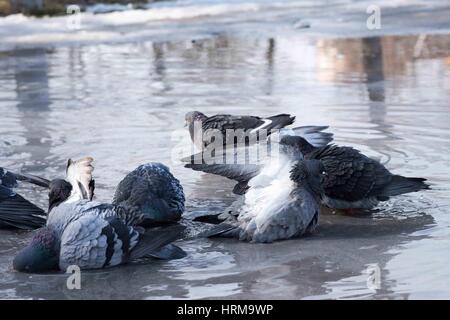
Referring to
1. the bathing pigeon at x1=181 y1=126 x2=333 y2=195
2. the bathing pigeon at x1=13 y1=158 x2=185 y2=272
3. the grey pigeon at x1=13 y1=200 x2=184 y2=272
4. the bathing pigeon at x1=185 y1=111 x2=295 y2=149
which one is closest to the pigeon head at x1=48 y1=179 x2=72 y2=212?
the bathing pigeon at x1=13 y1=158 x2=185 y2=272

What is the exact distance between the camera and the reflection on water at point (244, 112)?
17.2ft

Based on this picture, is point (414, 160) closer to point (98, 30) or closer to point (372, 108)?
point (372, 108)

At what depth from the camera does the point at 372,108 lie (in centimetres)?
1002

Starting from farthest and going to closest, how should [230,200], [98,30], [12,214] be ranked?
[98,30], [230,200], [12,214]

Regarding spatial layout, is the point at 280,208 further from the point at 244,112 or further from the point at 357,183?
the point at 244,112

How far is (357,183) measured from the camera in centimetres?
649

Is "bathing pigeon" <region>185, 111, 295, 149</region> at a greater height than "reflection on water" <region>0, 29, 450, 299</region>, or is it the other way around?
"bathing pigeon" <region>185, 111, 295, 149</region>

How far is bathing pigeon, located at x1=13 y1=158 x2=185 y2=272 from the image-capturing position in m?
5.38

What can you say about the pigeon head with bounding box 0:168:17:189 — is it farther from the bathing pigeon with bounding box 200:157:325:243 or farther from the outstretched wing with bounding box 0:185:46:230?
the bathing pigeon with bounding box 200:157:325:243

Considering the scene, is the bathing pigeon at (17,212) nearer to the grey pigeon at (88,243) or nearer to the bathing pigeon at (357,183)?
the grey pigeon at (88,243)

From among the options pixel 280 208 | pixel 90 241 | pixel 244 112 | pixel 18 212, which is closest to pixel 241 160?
pixel 280 208

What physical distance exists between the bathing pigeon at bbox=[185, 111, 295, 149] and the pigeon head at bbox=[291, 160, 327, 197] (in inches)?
62.3

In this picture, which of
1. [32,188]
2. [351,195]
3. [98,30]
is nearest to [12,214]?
[32,188]
